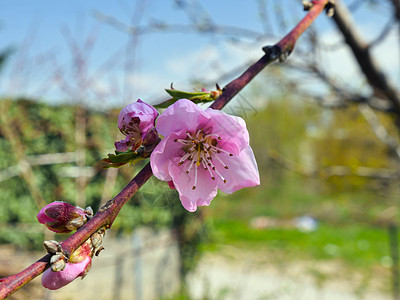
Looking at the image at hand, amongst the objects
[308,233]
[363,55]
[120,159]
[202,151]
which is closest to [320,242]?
[308,233]

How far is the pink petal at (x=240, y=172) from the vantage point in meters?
0.64

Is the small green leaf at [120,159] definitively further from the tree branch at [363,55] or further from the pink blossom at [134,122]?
the tree branch at [363,55]

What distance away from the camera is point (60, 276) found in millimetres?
479

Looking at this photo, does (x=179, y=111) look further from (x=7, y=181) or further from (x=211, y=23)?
(x=7, y=181)

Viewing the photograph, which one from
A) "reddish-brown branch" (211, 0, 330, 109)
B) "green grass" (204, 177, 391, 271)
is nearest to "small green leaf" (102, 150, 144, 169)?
"reddish-brown branch" (211, 0, 330, 109)

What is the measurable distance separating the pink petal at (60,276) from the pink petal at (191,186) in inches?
7.6

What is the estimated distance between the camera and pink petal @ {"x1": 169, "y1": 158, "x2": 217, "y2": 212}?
24.6 inches

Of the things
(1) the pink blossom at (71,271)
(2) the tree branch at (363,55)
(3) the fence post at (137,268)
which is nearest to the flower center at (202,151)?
(1) the pink blossom at (71,271)

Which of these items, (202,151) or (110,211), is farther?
(202,151)

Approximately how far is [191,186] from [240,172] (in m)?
0.09

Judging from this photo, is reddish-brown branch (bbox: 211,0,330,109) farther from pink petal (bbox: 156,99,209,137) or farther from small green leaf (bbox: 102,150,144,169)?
small green leaf (bbox: 102,150,144,169)

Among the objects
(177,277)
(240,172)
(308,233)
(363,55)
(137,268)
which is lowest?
(308,233)

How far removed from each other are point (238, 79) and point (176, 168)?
0.62 feet

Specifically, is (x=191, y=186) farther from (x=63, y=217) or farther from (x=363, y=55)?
(x=363, y=55)
